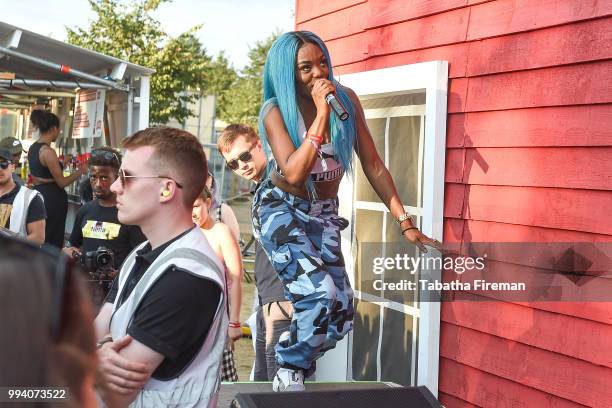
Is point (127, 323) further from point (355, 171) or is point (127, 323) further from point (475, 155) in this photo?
point (355, 171)

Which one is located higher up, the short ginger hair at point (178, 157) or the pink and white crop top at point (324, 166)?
the pink and white crop top at point (324, 166)

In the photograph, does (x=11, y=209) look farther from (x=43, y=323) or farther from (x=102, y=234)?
(x=43, y=323)

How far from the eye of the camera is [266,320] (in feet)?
14.9

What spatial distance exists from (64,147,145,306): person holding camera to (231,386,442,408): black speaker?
2.22m

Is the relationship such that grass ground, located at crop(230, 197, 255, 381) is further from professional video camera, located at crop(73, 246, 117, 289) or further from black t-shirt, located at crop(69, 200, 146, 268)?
professional video camera, located at crop(73, 246, 117, 289)

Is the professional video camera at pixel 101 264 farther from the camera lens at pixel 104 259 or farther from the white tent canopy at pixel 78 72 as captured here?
the white tent canopy at pixel 78 72

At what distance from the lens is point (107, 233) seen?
532cm

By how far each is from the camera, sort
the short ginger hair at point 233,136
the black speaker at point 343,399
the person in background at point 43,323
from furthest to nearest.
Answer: the short ginger hair at point 233,136 < the black speaker at point 343,399 < the person in background at point 43,323

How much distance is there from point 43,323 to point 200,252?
1462 mm

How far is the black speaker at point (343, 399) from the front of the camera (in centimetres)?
301

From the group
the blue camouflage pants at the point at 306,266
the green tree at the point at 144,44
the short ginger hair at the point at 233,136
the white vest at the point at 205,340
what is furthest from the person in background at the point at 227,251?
the green tree at the point at 144,44

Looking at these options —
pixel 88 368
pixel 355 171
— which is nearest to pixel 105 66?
pixel 355 171

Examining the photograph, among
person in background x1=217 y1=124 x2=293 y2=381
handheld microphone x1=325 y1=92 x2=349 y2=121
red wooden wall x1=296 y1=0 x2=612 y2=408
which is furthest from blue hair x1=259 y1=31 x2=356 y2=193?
red wooden wall x1=296 y1=0 x2=612 y2=408

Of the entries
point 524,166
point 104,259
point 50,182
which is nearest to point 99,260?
point 104,259
